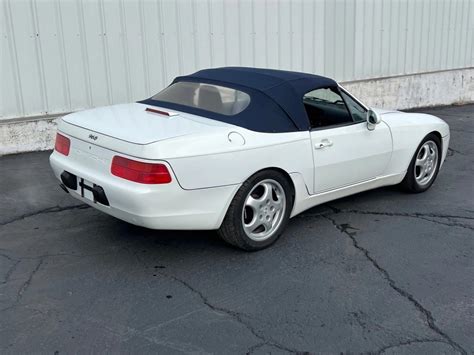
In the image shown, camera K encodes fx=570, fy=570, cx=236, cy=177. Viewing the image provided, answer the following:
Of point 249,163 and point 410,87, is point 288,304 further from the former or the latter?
point 410,87

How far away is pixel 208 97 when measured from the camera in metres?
4.82

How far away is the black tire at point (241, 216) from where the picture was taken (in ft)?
13.8

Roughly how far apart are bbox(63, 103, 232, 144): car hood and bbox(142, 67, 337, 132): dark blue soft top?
0.62 ft

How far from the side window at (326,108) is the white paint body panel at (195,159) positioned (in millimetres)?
105

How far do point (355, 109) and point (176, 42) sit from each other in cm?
414

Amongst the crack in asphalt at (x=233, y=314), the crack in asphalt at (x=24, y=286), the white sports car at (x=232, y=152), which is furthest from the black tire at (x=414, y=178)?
the crack in asphalt at (x=24, y=286)

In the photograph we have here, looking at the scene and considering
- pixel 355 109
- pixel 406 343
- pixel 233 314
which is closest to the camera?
pixel 406 343

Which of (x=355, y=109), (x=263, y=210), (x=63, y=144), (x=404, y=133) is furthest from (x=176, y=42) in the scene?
(x=263, y=210)

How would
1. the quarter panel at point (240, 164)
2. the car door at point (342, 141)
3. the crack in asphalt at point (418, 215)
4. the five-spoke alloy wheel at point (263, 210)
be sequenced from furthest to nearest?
the crack in asphalt at point (418, 215), the car door at point (342, 141), the five-spoke alloy wheel at point (263, 210), the quarter panel at point (240, 164)

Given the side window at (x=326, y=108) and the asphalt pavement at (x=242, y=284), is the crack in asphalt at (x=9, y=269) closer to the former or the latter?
the asphalt pavement at (x=242, y=284)

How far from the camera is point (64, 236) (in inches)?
189

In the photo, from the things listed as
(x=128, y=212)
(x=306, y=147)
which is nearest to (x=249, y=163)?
(x=306, y=147)

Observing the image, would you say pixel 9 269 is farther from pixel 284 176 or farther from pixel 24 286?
pixel 284 176

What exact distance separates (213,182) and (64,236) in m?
1.57
